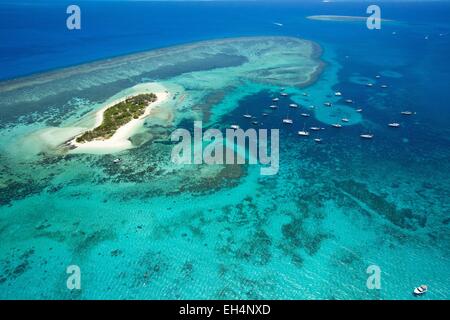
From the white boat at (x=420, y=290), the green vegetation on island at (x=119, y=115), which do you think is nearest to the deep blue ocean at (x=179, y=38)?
the green vegetation on island at (x=119, y=115)

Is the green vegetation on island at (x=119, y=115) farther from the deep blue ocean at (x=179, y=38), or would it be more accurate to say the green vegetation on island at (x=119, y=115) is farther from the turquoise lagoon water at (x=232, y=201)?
the deep blue ocean at (x=179, y=38)

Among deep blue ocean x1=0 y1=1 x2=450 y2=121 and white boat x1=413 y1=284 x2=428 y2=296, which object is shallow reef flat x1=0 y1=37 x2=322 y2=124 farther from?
white boat x1=413 y1=284 x2=428 y2=296

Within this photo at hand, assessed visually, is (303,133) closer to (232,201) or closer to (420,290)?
(232,201)

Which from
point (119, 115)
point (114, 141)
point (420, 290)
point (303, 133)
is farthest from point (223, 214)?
point (119, 115)

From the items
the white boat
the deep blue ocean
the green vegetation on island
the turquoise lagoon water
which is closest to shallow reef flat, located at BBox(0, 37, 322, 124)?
the turquoise lagoon water

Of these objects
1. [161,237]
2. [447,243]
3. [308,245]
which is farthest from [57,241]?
[447,243]

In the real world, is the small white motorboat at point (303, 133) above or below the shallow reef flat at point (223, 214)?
above

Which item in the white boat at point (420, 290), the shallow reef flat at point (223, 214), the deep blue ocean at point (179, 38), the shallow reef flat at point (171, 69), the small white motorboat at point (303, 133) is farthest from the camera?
the deep blue ocean at point (179, 38)
